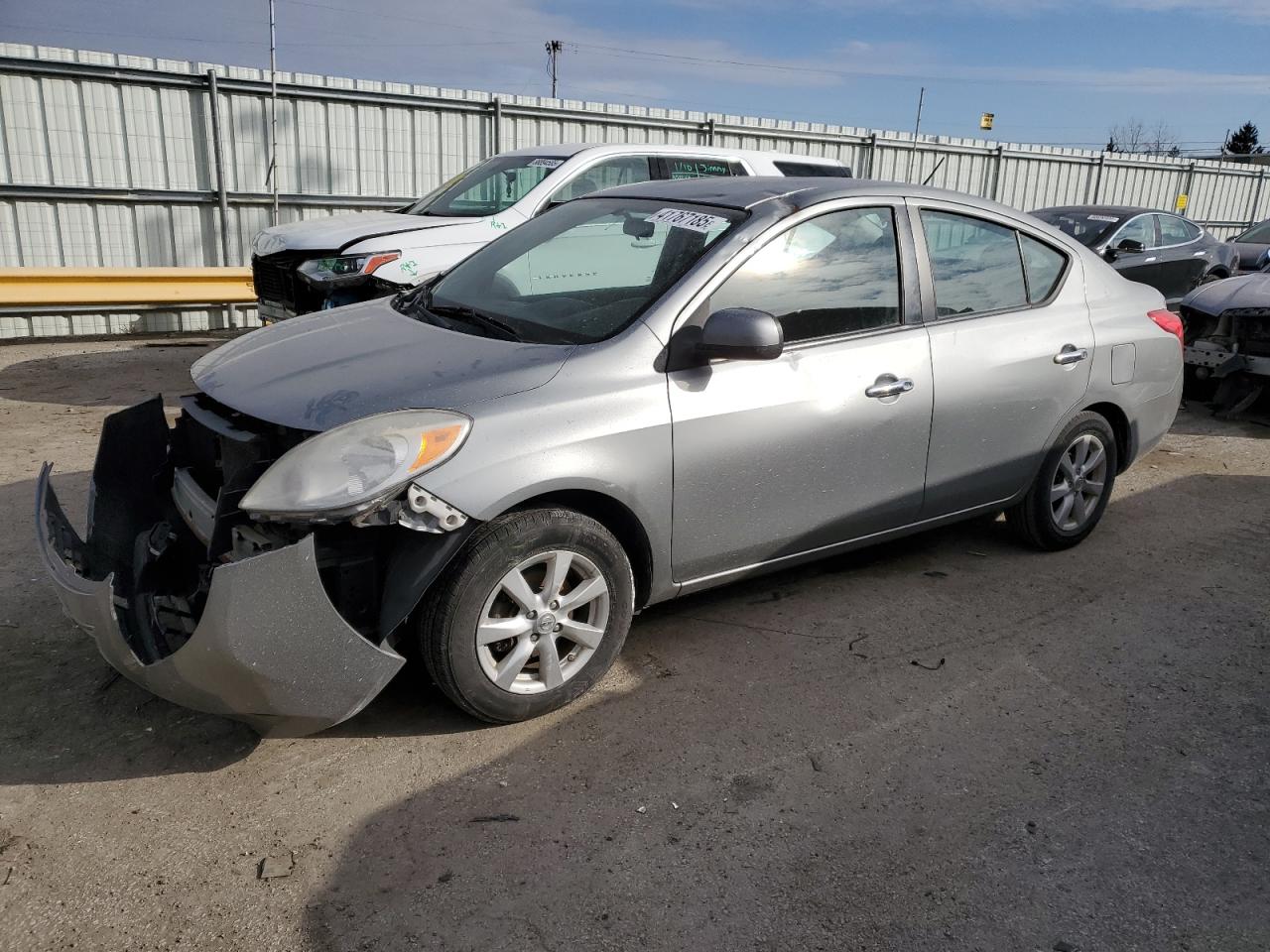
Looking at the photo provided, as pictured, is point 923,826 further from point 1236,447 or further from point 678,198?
point 1236,447

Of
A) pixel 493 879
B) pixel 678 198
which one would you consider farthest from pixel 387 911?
pixel 678 198

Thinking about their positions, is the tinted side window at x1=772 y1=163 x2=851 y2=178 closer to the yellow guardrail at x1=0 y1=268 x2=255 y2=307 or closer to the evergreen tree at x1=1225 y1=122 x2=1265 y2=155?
the yellow guardrail at x1=0 y1=268 x2=255 y2=307

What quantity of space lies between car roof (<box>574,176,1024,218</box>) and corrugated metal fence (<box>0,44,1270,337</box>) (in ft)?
26.9

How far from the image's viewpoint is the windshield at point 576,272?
3586 millimetres

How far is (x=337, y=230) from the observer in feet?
24.9

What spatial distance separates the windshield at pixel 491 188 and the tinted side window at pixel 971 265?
14.4ft

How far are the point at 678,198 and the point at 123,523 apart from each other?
246cm

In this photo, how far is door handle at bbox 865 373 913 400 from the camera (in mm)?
3869

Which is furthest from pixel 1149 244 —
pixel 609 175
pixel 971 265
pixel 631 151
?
pixel 971 265

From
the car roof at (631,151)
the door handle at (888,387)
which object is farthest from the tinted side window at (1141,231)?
the door handle at (888,387)

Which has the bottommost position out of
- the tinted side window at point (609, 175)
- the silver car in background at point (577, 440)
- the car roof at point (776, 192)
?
the silver car in background at point (577, 440)

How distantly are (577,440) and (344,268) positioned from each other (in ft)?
15.1

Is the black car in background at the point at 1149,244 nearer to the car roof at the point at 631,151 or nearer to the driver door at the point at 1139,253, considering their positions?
the driver door at the point at 1139,253

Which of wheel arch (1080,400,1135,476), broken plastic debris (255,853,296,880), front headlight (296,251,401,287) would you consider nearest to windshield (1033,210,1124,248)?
wheel arch (1080,400,1135,476)
